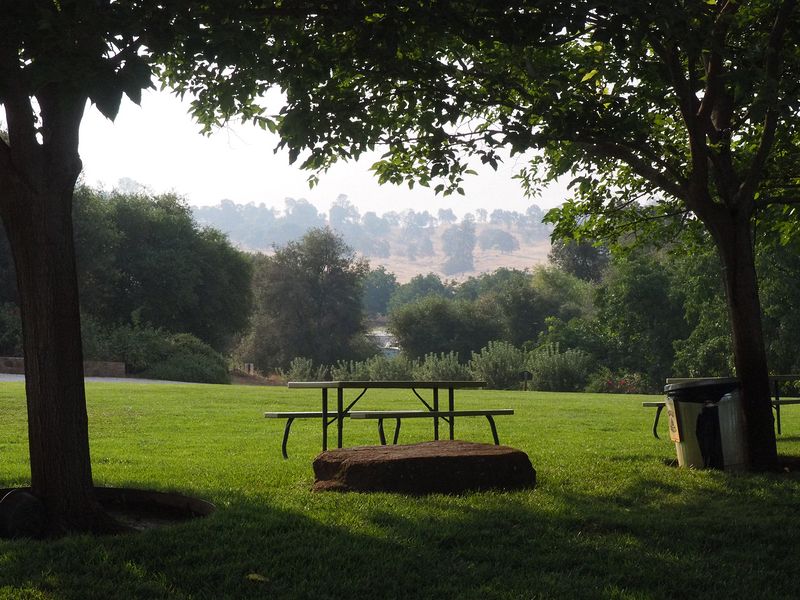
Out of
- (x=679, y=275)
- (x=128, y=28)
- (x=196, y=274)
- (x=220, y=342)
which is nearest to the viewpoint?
(x=128, y=28)

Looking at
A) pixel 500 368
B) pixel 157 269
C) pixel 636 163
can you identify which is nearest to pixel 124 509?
pixel 636 163

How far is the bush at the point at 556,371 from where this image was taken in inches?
1469

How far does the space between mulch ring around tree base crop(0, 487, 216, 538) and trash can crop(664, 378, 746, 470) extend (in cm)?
476

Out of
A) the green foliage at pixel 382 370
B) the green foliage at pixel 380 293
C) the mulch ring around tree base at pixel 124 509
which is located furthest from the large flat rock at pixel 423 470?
the green foliage at pixel 380 293

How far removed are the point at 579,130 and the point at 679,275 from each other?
3330 cm

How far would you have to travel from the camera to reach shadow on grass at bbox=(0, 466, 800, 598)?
4598 millimetres

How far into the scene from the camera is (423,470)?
7.36 meters

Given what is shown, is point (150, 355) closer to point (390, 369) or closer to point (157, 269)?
point (157, 269)

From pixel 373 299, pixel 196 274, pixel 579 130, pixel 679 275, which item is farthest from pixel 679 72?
pixel 373 299

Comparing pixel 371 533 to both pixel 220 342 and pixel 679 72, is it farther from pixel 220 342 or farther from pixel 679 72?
pixel 220 342

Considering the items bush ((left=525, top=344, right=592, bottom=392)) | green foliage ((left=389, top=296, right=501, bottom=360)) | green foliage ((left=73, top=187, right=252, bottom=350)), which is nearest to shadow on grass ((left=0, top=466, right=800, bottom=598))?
bush ((left=525, top=344, right=592, bottom=392))

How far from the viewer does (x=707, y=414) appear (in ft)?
29.2

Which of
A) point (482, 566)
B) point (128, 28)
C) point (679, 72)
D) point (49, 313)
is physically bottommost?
point (482, 566)

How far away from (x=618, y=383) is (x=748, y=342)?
3070 centimetres
